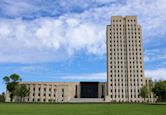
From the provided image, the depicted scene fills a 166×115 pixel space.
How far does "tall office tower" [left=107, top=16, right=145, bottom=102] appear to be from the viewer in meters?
172

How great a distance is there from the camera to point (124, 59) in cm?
17900

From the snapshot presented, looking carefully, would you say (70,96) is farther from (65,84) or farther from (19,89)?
(19,89)

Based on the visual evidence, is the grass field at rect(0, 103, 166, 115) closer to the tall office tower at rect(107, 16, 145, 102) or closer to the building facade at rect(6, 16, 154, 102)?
the building facade at rect(6, 16, 154, 102)

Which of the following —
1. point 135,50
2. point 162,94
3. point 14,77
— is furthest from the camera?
point 135,50

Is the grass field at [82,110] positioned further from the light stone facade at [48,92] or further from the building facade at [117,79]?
the light stone facade at [48,92]

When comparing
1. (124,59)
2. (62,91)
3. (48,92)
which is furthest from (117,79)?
(48,92)

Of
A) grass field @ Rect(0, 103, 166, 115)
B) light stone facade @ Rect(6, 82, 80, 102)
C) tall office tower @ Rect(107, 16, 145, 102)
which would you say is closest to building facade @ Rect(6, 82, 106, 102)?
light stone facade @ Rect(6, 82, 80, 102)

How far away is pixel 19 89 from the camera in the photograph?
449ft

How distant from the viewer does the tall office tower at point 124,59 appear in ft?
566

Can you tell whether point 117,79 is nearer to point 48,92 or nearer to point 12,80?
point 48,92

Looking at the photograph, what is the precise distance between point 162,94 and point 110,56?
308ft

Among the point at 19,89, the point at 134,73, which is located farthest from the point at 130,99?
the point at 19,89

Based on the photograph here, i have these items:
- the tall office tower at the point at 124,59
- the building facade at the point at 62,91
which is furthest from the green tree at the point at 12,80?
the tall office tower at the point at 124,59

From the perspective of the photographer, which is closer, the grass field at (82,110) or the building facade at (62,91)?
the grass field at (82,110)
